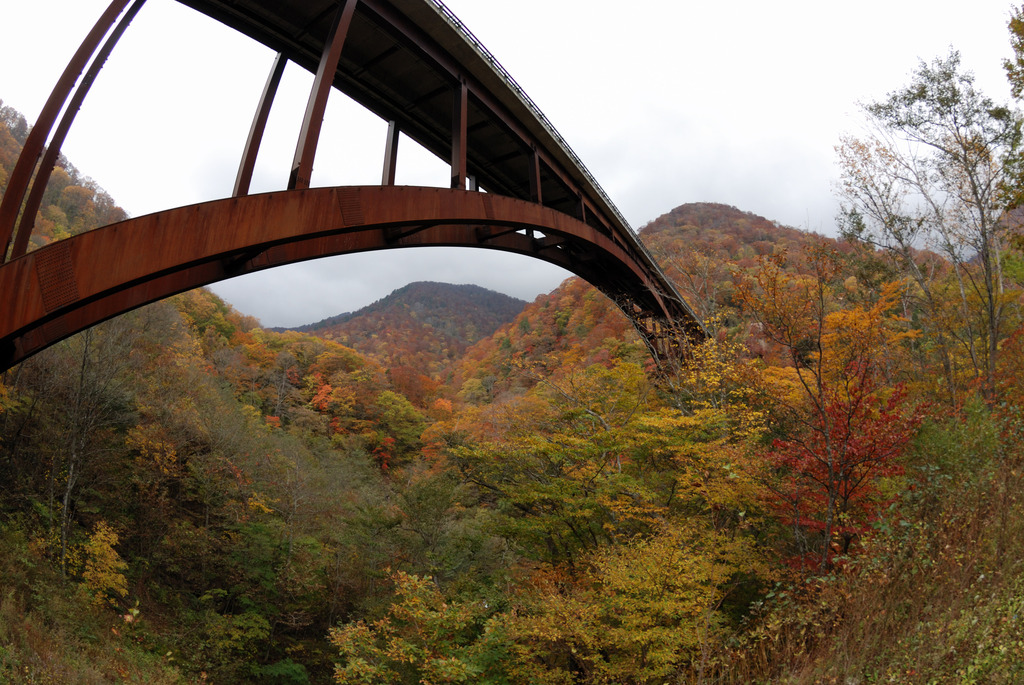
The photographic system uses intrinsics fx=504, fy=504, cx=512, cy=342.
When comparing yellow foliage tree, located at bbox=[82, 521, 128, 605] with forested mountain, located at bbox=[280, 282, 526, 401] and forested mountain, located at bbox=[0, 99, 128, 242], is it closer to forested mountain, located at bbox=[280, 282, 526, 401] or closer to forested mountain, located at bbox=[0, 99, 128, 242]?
forested mountain, located at bbox=[0, 99, 128, 242]

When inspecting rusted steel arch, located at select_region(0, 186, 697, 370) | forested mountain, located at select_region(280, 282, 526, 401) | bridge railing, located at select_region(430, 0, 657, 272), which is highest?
forested mountain, located at select_region(280, 282, 526, 401)

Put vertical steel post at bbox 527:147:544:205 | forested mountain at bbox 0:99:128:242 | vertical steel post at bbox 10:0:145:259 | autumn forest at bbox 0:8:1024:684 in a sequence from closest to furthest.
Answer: vertical steel post at bbox 10:0:145:259
autumn forest at bbox 0:8:1024:684
vertical steel post at bbox 527:147:544:205
forested mountain at bbox 0:99:128:242

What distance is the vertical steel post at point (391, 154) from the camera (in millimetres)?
7348

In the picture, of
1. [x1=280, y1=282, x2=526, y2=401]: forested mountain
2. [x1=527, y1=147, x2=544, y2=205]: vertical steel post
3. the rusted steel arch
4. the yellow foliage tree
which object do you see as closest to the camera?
the rusted steel arch

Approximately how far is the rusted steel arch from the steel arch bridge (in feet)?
0.04

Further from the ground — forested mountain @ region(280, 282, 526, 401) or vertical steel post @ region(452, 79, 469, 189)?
forested mountain @ region(280, 282, 526, 401)

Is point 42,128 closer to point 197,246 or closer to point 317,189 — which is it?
point 197,246

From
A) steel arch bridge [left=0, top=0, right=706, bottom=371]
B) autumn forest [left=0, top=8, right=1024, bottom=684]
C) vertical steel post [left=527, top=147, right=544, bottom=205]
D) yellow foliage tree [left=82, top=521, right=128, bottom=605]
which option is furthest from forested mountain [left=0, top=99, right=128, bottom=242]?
vertical steel post [left=527, top=147, right=544, bottom=205]

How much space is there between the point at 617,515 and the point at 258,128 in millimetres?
9899

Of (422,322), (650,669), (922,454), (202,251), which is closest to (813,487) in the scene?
(922,454)

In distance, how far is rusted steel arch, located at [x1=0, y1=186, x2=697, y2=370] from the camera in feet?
11.8

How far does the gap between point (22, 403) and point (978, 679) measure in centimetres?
2046

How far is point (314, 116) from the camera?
494 cm

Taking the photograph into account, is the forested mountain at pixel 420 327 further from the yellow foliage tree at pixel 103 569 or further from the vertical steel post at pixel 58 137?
the vertical steel post at pixel 58 137
